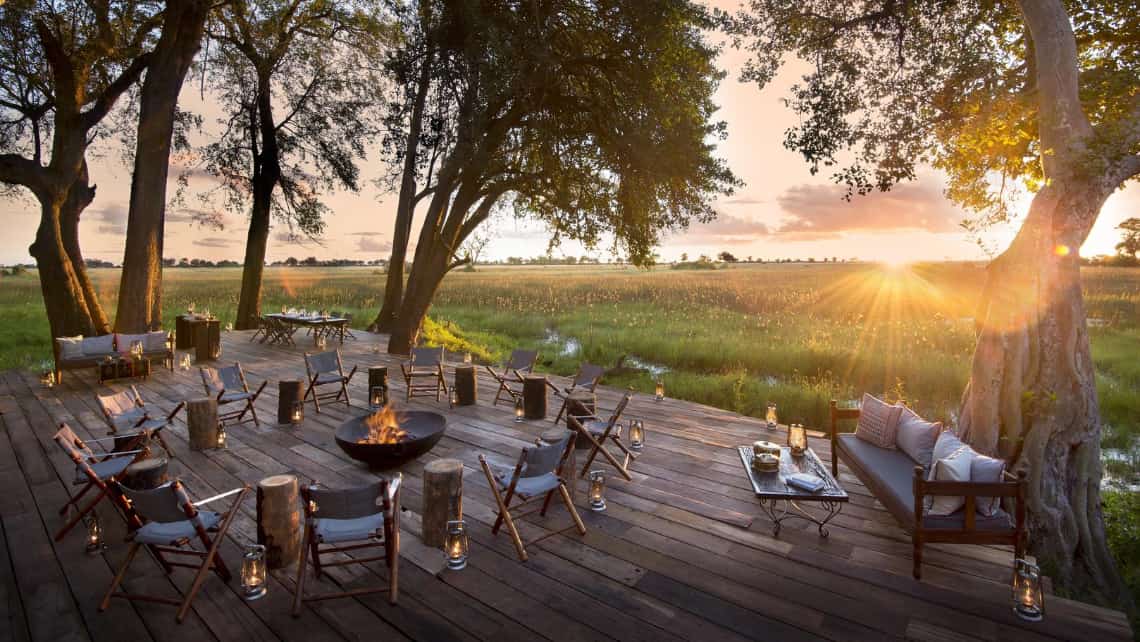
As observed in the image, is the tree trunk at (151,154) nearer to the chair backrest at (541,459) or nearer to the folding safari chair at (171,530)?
the folding safari chair at (171,530)

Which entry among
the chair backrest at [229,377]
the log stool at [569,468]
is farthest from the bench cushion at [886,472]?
the chair backrest at [229,377]

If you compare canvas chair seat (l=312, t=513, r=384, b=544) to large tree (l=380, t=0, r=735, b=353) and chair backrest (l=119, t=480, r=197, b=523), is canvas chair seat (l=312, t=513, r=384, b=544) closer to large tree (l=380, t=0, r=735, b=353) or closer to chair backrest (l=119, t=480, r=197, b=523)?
chair backrest (l=119, t=480, r=197, b=523)

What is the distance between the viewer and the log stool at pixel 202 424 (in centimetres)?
596

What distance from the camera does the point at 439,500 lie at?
3.99m

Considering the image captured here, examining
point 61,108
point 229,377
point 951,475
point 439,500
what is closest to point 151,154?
point 61,108

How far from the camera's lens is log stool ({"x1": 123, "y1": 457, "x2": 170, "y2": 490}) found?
155 inches

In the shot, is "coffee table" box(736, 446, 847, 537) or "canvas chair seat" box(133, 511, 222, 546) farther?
"coffee table" box(736, 446, 847, 537)

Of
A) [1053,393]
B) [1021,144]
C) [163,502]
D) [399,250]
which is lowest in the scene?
[163,502]

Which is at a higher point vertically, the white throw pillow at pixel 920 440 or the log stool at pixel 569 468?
the white throw pillow at pixel 920 440

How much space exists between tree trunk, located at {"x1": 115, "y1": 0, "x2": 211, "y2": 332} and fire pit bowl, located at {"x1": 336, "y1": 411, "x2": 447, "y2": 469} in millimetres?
9505

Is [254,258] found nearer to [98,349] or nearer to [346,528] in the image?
[98,349]

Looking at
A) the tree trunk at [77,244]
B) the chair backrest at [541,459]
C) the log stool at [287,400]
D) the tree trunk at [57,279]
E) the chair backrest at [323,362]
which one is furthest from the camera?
the tree trunk at [77,244]

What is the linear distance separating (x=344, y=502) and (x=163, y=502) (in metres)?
0.99

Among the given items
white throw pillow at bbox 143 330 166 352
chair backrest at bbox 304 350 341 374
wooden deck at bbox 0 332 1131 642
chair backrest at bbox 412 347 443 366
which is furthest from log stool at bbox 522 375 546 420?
white throw pillow at bbox 143 330 166 352
